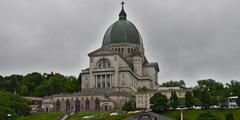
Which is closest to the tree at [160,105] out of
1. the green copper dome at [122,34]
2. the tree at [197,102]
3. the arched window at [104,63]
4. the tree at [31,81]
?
the tree at [197,102]

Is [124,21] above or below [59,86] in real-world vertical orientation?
above

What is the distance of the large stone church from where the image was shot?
136 metres

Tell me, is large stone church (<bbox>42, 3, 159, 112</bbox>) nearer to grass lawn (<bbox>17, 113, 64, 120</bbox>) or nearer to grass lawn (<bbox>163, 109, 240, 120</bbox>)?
grass lawn (<bbox>17, 113, 64, 120</bbox>)

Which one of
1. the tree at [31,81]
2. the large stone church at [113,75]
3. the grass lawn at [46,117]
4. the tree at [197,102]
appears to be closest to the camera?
the tree at [197,102]

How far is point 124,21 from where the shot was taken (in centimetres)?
17262

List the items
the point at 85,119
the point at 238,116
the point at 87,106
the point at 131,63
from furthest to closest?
the point at 131,63 → the point at 87,106 → the point at 85,119 → the point at 238,116

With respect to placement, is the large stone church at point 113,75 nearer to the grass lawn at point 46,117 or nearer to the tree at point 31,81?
the grass lawn at point 46,117

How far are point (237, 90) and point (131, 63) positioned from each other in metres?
52.4

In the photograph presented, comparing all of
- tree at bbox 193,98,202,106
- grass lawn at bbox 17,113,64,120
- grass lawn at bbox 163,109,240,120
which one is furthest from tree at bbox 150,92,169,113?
grass lawn at bbox 17,113,64,120

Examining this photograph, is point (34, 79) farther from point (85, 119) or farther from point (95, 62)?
point (85, 119)

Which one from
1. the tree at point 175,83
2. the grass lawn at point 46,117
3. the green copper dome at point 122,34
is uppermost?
the green copper dome at point 122,34

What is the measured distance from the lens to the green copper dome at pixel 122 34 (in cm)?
16762

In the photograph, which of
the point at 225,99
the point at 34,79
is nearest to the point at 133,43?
the point at 34,79

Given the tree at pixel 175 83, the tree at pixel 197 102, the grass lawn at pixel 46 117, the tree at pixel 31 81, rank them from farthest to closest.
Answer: the tree at pixel 175 83 → the tree at pixel 31 81 → the grass lawn at pixel 46 117 → the tree at pixel 197 102
